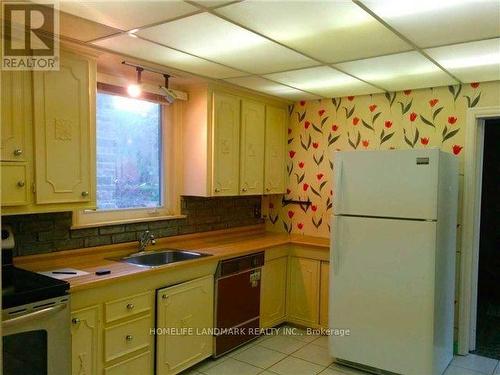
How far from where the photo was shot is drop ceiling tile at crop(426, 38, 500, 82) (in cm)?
235

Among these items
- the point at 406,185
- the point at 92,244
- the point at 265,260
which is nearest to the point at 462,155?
the point at 406,185

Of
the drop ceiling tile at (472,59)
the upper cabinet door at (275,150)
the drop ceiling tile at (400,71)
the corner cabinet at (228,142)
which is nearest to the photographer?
the drop ceiling tile at (472,59)

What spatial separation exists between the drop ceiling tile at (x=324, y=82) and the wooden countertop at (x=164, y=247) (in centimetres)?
138

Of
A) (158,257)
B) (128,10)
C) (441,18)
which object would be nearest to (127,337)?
(158,257)

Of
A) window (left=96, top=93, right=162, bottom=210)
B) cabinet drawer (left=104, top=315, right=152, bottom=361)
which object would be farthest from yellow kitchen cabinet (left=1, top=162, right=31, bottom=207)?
cabinet drawer (left=104, top=315, right=152, bottom=361)

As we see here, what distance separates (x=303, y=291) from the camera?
3.81m

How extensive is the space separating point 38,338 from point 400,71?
278 centimetres

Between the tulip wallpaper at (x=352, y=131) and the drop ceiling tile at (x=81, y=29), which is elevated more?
the drop ceiling tile at (x=81, y=29)

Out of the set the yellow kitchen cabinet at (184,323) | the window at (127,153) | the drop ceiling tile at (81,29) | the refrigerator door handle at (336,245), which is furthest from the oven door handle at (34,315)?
the refrigerator door handle at (336,245)

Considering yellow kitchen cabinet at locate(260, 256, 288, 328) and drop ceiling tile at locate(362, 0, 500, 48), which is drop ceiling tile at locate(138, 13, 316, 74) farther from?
yellow kitchen cabinet at locate(260, 256, 288, 328)

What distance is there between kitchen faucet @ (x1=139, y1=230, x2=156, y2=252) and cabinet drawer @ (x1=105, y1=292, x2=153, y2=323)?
0.59 m

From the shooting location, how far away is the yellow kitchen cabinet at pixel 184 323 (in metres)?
2.70

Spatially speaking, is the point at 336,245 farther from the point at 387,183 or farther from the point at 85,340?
the point at 85,340

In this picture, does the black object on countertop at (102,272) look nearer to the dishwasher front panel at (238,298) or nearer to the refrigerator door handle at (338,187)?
the dishwasher front panel at (238,298)
